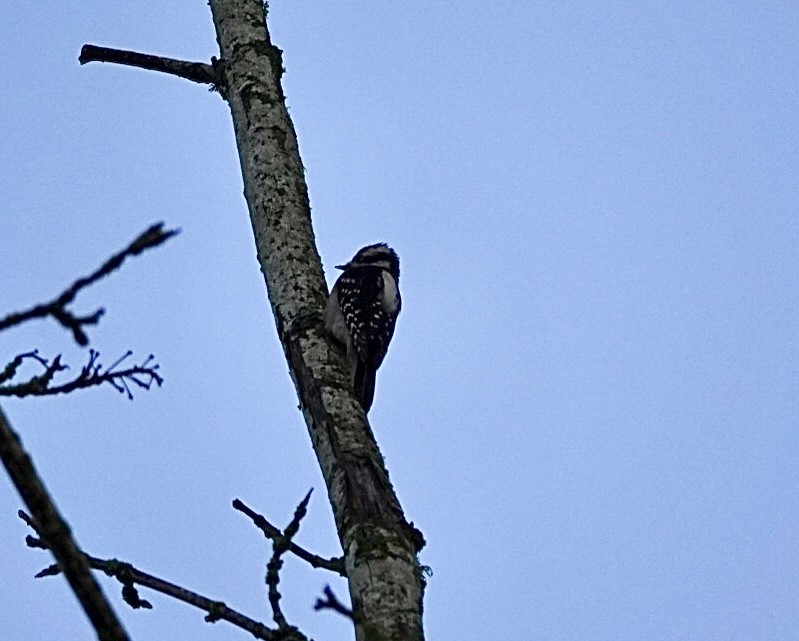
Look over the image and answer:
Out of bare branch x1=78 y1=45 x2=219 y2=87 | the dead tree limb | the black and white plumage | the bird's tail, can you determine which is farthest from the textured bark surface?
the bird's tail

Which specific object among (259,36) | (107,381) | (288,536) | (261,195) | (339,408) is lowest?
(288,536)

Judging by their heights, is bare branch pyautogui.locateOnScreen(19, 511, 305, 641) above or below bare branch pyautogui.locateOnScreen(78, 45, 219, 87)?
below

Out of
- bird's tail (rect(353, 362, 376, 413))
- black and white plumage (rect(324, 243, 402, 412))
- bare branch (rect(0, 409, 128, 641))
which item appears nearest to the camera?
bare branch (rect(0, 409, 128, 641))

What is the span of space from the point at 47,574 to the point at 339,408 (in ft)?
3.31

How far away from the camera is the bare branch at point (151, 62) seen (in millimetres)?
5559

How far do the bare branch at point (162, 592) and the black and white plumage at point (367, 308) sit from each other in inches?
71.5

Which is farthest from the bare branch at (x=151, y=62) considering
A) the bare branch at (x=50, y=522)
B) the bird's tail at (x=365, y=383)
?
the bare branch at (x=50, y=522)

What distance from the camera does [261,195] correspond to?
15.5 ft

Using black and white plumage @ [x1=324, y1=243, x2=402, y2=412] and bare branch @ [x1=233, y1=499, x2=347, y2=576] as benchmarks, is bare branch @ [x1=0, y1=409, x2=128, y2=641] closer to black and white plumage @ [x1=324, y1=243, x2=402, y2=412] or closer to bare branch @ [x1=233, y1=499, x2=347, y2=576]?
bare branch @ [x1=233, y1=499, x2=347, y2=576]

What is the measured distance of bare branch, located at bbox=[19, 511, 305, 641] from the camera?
289 cm

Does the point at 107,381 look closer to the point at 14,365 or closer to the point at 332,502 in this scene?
the point at 14,365

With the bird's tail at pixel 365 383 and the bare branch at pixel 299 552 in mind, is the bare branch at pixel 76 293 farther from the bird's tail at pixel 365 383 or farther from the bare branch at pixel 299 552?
the bird's tail at pixel 365 383

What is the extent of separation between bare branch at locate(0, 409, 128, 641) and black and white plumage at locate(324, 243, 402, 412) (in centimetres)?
329

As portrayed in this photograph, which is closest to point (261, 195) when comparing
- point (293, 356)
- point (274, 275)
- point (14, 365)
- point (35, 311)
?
point (274, 275)
